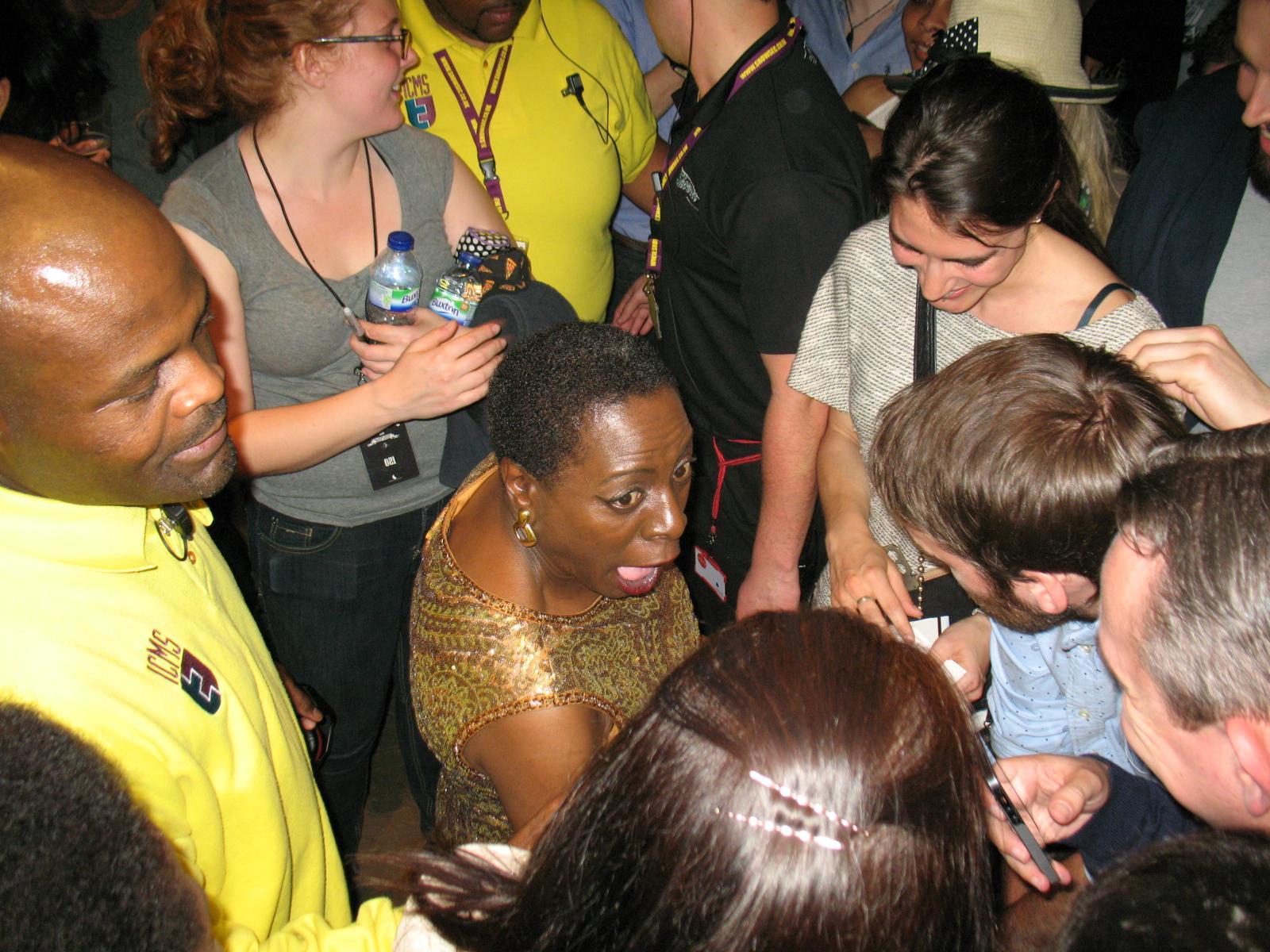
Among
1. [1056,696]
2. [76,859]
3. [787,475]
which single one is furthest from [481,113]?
[76,859]

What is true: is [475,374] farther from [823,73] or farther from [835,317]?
[823,73]

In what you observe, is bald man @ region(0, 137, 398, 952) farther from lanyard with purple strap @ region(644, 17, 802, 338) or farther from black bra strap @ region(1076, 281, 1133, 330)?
black bra strap @ region(1076, 281, 1133, 330)

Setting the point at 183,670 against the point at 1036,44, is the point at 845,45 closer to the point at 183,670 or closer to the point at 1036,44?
the point at 1036,44

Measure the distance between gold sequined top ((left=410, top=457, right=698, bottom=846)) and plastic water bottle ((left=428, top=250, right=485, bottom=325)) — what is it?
0.61 meters

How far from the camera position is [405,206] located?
2.31 m

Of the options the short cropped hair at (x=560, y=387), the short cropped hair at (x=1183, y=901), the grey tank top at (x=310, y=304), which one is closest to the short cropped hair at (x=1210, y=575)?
the short cropped hair at (x=1183, y=901)

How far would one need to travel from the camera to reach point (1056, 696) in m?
1.79

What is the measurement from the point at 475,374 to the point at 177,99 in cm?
99

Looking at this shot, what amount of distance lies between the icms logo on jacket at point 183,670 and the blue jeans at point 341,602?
1.05 meters

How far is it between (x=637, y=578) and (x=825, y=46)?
10.9 feet

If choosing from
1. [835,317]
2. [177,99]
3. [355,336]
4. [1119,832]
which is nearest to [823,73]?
[835,317]

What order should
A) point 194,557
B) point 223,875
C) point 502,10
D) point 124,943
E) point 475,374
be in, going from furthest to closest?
1. point 502,10
2. point 475,374
3. point 194,557
4. point 223,875
5. point 124,943

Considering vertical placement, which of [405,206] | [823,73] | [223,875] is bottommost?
[223,875]

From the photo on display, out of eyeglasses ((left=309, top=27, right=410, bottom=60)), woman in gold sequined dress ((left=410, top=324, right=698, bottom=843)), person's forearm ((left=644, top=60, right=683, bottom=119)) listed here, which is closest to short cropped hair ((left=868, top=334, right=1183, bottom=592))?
woman in gold sequined dress ((left=410, top=324, right=698, bottom=843))
